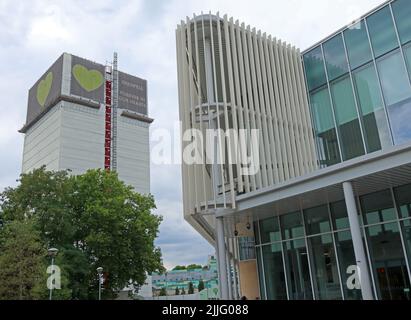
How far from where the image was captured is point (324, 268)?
56.2 ft

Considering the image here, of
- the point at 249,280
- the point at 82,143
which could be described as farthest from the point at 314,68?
the point at 82,143

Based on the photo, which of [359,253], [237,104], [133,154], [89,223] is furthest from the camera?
[133,154]

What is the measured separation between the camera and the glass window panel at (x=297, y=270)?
17.7m

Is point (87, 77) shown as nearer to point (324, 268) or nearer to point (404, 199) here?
point (324, 268)

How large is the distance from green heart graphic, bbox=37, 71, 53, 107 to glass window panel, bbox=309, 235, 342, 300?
106217 mm

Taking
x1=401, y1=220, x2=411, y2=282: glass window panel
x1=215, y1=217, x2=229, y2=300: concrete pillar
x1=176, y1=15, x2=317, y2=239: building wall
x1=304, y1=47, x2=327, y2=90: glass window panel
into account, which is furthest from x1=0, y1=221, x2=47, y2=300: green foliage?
x1=401, y1=220, x2=411, y2=282: glass window panel

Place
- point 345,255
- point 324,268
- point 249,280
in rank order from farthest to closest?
point 249,280 < point 324,268 < point 345,255

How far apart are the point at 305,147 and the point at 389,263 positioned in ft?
24.9

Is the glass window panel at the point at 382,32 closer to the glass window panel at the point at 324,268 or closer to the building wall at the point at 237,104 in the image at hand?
the building wall at the point at 237,104

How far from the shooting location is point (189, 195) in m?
18.1

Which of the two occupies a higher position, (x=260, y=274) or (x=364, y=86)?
(x=364, y=86)

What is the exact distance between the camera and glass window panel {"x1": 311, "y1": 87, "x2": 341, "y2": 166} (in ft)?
67.1

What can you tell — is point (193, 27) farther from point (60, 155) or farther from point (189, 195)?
point (60, 155)

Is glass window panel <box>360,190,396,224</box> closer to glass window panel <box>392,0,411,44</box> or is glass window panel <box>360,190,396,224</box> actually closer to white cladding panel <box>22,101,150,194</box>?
glass window panel <box>392,0,411,44</box>
